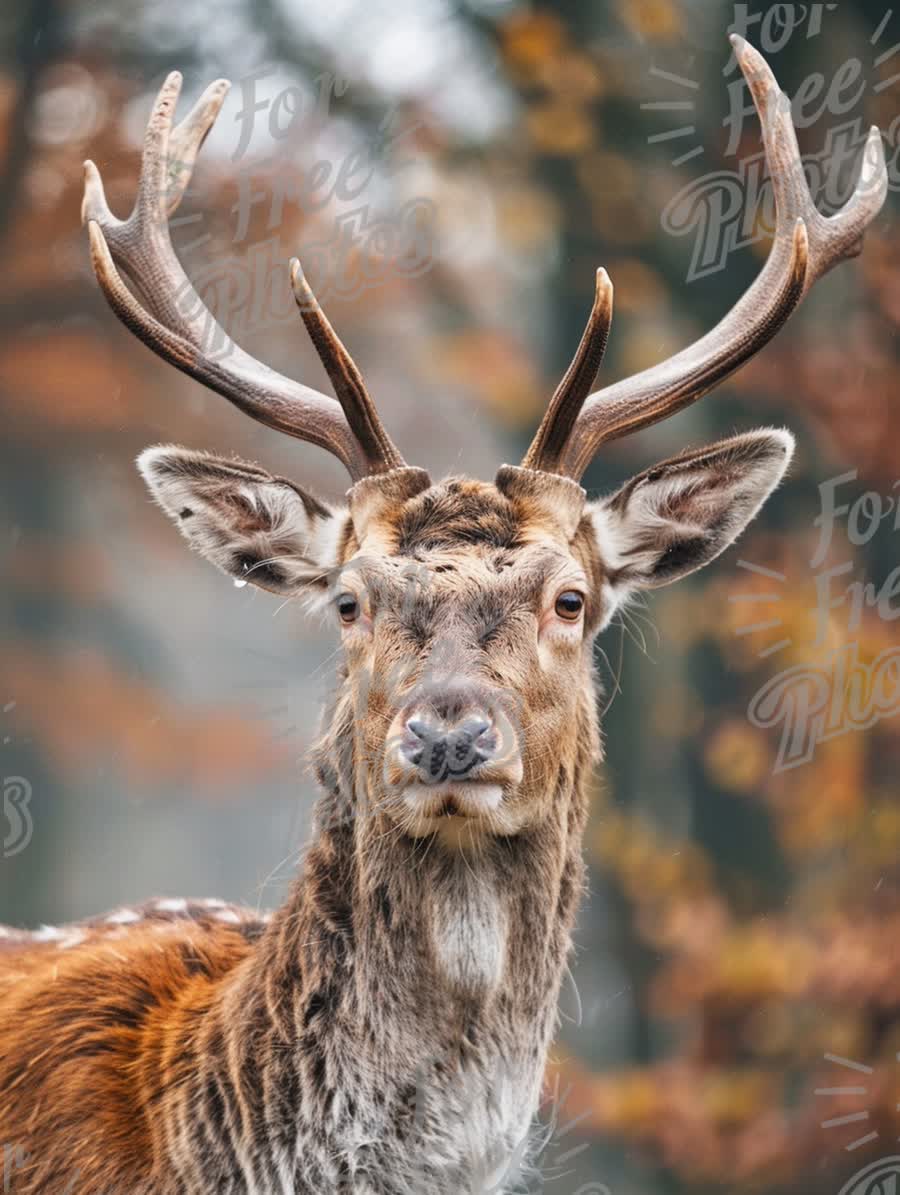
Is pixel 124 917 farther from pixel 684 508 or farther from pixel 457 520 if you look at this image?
pixel 684 508

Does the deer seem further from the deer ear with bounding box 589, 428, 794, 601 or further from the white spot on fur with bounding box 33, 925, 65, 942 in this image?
the white spot on fur with bounding box 33, 925, 65, 942

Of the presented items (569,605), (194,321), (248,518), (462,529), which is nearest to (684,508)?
(569,605)

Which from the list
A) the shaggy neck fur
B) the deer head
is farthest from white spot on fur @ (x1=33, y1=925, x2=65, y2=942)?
the deer head

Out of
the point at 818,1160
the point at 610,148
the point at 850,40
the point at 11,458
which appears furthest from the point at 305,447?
the point at 818,1160

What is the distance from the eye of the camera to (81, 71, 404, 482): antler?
12.9 ft

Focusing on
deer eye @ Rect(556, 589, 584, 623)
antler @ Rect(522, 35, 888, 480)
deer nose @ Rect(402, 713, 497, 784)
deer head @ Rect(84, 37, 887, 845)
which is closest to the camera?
deer nose @ Rect(402, 713, 497, 784)

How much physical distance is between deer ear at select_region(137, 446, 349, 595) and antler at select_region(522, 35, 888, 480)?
Result: 597mm

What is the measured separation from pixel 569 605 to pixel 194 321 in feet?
4.83

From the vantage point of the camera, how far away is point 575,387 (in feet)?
12.7

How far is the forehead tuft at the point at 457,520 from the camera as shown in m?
3.69

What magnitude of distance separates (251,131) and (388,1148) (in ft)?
22.1

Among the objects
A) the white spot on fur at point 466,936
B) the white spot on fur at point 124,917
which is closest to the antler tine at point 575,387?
the white spot on fur at point 466,936

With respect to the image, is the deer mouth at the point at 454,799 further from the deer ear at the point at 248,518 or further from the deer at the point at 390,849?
the deer ear at the point at 248,518

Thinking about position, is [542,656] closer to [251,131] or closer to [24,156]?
[251,131]
